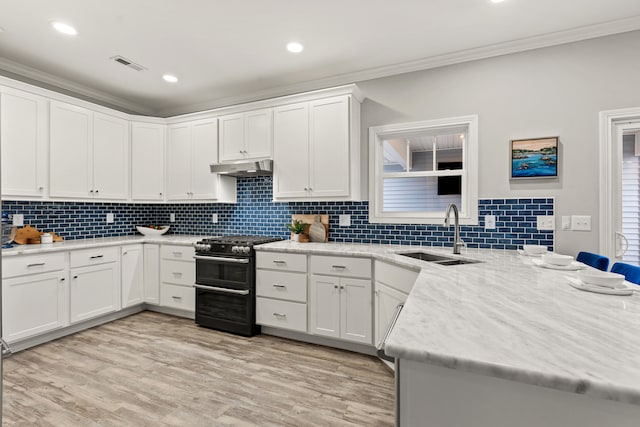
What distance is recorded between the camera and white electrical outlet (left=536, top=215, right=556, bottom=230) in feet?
8.80

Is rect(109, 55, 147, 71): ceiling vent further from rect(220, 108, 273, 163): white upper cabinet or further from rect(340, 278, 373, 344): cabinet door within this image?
rect(340, 278, 373, 344): cabinet door

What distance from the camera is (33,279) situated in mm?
Result: 2838

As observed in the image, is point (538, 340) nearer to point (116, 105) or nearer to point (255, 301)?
point (255, 301)

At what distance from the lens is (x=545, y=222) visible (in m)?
2.70

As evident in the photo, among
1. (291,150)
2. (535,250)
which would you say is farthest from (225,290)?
(535,250)

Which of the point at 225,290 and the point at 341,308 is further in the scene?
the point at 225,290

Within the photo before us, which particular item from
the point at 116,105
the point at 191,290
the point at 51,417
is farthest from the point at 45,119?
the point at 51,417

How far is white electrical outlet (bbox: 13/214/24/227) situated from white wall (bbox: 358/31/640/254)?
13.4ft

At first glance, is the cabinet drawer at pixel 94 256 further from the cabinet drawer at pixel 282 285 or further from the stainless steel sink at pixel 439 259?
the stainless steel sink at pixel 439 259

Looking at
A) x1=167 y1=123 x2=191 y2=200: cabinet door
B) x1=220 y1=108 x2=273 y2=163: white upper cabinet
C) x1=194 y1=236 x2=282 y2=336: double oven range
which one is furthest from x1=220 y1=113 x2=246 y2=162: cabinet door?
x1=194 y1=236 x2=282 y2=336: double oven range

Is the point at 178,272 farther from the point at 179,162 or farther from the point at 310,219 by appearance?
the point at 310,219

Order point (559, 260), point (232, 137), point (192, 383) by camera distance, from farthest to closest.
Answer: point (232, 137)
point (192, 383)
point (559, 260)

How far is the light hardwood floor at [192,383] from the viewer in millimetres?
1928

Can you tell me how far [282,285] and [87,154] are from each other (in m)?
2.56
